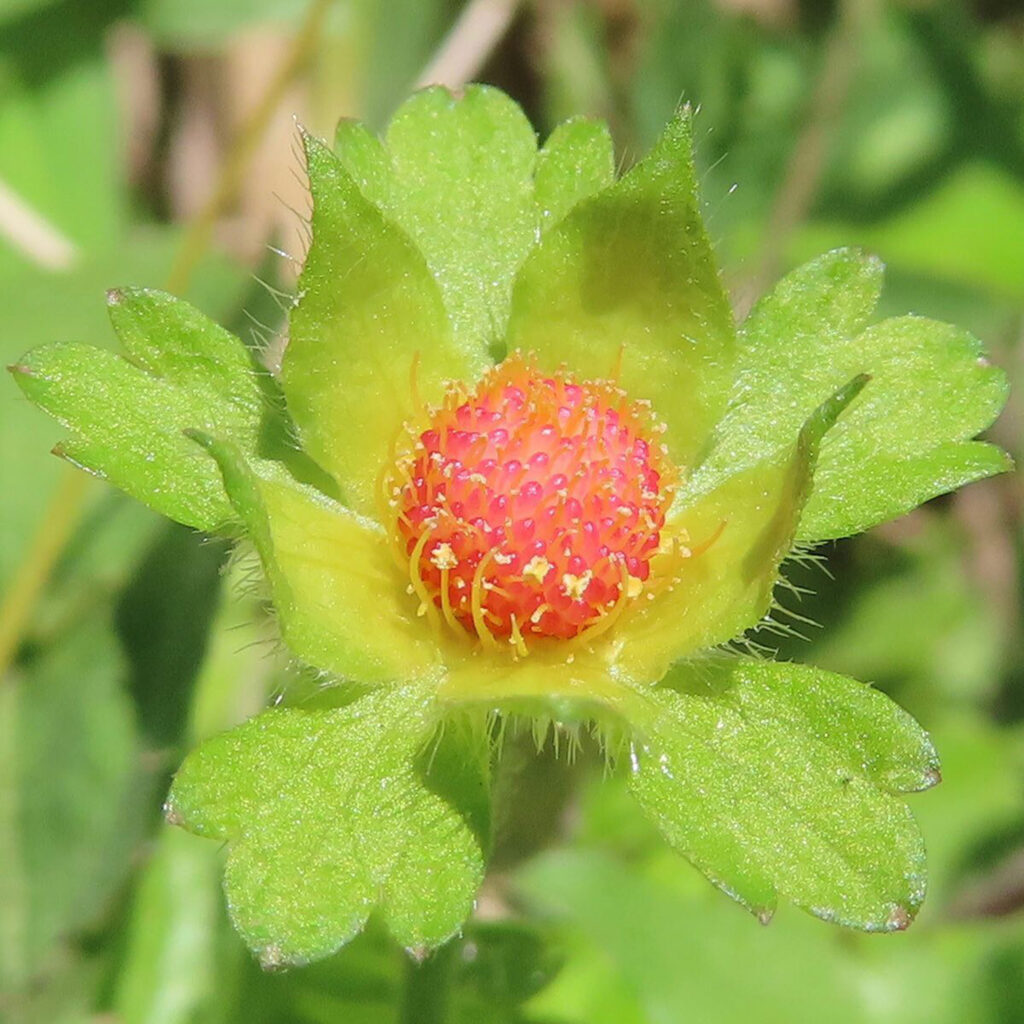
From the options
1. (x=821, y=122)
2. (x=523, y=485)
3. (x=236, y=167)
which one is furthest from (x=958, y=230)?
(x=523, y=485)

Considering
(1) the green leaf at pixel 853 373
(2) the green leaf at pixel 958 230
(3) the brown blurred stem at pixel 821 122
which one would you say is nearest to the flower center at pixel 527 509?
(1) the green leaf at pixel 853 373

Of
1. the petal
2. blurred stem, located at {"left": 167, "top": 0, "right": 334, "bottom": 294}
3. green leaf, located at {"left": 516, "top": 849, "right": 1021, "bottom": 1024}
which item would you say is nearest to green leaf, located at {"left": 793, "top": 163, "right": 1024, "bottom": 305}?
blurred stem, located at {"left": 167, "top": 0, "right": 334, "bottom": 294}

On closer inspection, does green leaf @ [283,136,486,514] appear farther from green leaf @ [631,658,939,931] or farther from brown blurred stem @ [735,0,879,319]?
brown blurred stem @ [735,0,879,319]

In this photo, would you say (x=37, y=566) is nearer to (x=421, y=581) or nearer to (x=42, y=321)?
(x=42, y=321)

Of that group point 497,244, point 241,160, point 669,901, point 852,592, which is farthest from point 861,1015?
point 241,160

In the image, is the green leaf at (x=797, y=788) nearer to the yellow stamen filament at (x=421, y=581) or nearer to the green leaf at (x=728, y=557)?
the green leaf at (x=728, y=557)

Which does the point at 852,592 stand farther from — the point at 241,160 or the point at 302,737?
the point at 302,737

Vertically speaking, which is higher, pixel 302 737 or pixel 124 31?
pixel 124 31
